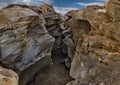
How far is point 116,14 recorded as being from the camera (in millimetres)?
18859

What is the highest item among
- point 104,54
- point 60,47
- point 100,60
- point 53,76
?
point 104,54

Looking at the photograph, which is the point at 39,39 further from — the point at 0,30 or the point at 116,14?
the point at 116,14

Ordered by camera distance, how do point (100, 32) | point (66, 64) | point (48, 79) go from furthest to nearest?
point (66, 64)
point (48, 79)
point (100, 32)

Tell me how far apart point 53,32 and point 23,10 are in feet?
30.0

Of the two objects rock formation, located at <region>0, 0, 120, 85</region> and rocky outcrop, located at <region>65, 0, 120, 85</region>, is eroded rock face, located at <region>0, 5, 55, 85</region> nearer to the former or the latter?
rock formation, located at <region>0, 0, 120, 85</region>

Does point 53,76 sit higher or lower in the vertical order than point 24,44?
lower

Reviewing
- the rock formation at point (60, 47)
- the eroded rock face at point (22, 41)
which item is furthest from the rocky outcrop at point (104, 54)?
the eroded rock face at point (22, 41)

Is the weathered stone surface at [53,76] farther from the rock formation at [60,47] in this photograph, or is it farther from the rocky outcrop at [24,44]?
the rocky outcrop at [24,44]

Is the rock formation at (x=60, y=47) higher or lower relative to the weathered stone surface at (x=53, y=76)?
higher

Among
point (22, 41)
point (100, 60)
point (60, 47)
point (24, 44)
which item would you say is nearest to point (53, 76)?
point (24, 44)

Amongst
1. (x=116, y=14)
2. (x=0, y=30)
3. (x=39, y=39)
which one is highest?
(x=116, y=14)

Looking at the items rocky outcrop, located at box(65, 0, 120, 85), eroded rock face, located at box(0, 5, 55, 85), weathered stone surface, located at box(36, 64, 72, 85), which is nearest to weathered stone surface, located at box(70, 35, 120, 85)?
rocky outcrop, located at box(65, 0, 120, 85)

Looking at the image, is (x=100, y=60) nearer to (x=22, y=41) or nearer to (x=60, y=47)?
(x=22, y=41)

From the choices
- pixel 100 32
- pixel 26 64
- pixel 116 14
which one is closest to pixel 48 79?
pixel 26 64
